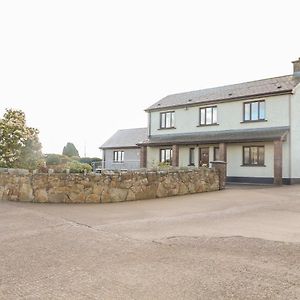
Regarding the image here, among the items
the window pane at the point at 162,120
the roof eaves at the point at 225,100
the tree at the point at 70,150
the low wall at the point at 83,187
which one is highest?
the roof eaves at the point at 225,100

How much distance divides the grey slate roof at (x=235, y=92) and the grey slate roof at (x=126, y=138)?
5639mm

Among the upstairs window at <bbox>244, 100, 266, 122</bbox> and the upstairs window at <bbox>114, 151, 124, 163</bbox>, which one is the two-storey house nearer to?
the upstairs window at <bbox>244, 100, 266, 122</bbox>

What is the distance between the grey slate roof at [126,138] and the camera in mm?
36844

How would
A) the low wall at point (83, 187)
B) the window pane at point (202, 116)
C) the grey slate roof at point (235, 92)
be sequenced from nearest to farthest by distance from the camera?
the low wall at point (83, 187), the grey slate roof at point (235, 92), the window pane at point (202, 116)

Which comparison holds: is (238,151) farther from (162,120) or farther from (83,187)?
(83,187)

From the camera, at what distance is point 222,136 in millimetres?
25641

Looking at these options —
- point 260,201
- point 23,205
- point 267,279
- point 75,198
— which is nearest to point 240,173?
point 260,201

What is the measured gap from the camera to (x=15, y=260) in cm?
593

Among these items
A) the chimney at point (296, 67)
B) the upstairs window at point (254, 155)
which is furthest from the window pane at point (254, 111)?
the chimney at point (296, 67)

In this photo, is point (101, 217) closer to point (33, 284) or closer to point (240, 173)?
point (33, 284)

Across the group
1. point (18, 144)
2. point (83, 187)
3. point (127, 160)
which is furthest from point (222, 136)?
point (83, 187)

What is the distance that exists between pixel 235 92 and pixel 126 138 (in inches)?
598

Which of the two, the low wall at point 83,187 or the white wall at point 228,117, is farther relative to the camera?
the white wall at point 228,117

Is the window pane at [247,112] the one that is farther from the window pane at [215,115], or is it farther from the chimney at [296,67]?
the chimney at [296,67]
